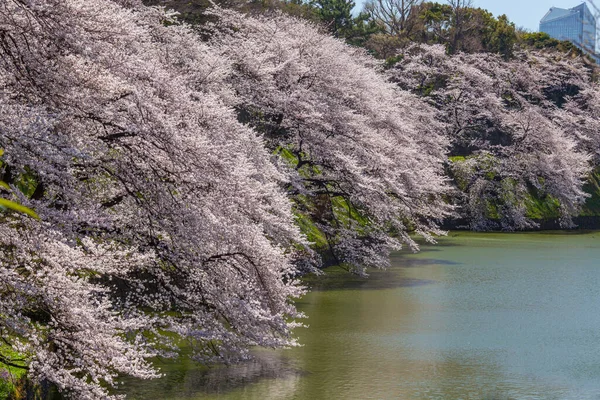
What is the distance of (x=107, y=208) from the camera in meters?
10.1

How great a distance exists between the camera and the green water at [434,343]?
1046 centimetres

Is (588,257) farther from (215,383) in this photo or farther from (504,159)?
(215,383)

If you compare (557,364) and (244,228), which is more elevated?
(244,228)

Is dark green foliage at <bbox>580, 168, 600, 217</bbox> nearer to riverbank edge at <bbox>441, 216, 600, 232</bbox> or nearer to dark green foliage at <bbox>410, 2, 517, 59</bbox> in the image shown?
riverbank edge at <bbox>441, 216, 600, 232</bbox>

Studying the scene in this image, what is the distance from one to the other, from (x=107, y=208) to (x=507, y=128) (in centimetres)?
3264

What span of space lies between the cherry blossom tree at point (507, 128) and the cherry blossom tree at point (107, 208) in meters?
25.9

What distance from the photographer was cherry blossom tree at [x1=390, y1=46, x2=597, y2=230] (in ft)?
119

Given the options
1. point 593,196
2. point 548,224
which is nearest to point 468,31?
point 593,196

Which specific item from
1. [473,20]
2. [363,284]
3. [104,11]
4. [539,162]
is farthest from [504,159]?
[104,11]

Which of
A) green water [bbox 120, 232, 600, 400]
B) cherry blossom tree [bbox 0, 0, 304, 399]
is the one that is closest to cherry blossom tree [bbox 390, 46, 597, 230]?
green water [bbox 120, 232, 600, 400]

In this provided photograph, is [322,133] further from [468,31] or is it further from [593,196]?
[468,31]

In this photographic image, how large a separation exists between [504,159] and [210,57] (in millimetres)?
24437

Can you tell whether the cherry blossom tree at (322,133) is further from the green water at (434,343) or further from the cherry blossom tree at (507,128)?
the cherry blossom tree at (507,128)

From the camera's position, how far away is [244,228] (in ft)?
34.1
